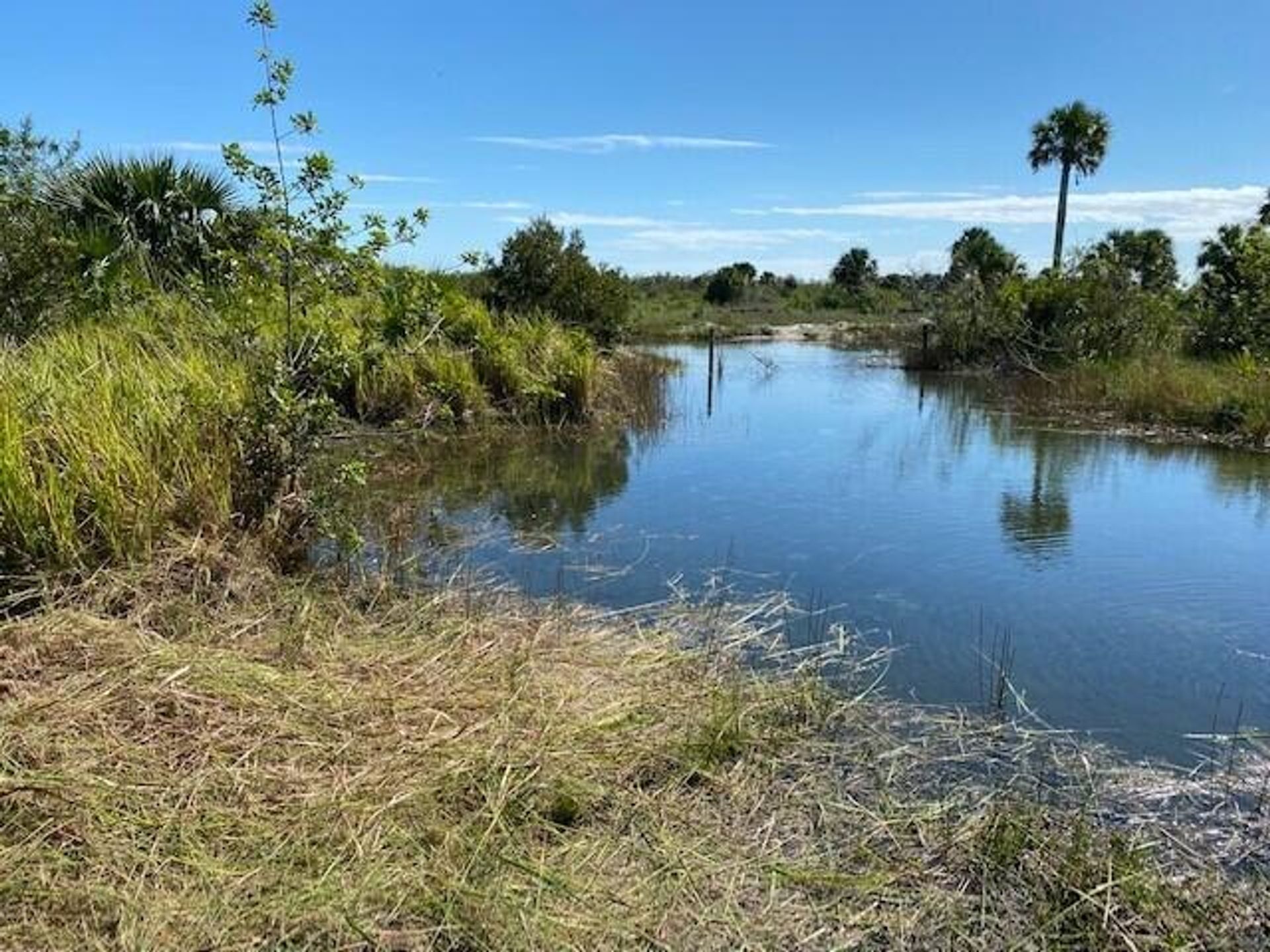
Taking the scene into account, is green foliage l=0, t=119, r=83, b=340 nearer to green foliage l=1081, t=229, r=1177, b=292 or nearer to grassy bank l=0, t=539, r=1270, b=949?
grassy bank l=0, t=539, r=1270, b=949

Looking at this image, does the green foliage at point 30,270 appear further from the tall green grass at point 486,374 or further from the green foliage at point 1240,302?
the green foliage at point 1240,302

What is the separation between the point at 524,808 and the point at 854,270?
2066 inches

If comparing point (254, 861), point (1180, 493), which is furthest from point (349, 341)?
point (1180, 493)

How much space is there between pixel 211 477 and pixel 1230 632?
555 centimetres

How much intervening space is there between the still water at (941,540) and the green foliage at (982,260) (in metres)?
13.5

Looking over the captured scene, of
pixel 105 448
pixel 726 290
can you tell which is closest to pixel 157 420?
pixel 105 448

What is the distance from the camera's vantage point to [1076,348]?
20.5 m

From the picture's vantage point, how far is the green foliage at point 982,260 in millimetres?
26406

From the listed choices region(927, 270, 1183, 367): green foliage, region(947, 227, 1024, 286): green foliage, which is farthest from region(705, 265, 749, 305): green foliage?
region(927, 270, 1183, 367): green foliage

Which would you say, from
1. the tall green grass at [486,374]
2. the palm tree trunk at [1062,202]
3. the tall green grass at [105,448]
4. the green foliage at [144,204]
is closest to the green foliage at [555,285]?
the tall green grass at [486,374]

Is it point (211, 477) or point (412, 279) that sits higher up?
point (412, 279)

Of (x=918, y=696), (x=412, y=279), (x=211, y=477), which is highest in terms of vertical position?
(x=412, y=279)

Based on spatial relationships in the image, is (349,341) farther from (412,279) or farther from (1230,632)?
(1230,632)

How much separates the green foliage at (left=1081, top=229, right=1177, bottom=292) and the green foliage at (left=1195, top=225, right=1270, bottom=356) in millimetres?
1314
